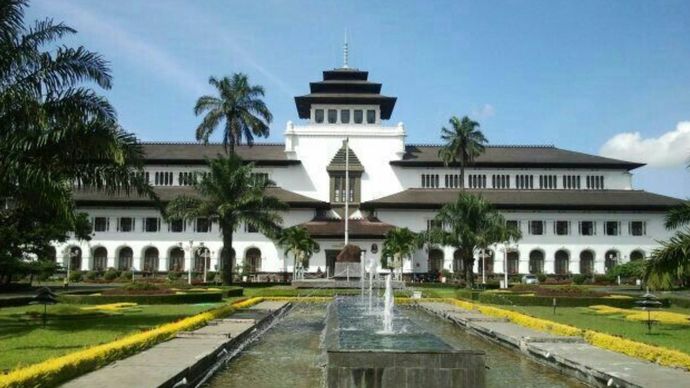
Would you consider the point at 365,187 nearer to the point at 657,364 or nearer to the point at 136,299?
the point at 136,299

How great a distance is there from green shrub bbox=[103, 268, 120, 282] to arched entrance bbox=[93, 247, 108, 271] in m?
3.70

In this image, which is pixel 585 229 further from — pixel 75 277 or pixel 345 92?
pixel 75 277

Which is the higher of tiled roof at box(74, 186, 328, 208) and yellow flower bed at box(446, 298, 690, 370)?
tiled roof at box(74, 186, 328, 208)

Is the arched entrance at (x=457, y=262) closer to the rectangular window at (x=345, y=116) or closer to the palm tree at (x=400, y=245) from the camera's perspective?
the palm tree at (x=400, y=245)

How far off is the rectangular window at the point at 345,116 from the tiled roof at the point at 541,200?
32.2ft

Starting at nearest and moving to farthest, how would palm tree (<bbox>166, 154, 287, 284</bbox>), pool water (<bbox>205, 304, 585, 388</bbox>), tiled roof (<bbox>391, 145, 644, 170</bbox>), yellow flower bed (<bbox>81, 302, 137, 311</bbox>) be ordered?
1. pool water (<bbox>205, 304, 585, 388</bbox>)
2. yellow flower bed (<bbox>81, 302, 137, 311</bbox>)
3. palm tree (<bbox>166, 154, 287, 284</bbox>)
4. tiled roof (<bbox>391, 145, 644, 170</bbox>)

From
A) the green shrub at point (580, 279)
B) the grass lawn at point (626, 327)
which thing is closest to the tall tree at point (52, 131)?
the grass lawn at point (626, 327)

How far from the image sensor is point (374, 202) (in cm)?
6612

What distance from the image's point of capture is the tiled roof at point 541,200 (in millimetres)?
66562

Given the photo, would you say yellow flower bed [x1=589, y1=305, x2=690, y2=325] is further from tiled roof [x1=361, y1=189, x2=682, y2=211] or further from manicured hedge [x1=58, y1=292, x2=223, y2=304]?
tiled roof [x1=361, y1=189, x2=682, y2=211]

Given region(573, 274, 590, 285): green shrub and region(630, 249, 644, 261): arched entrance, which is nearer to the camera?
region(573, 274, 590, 285): green shrub

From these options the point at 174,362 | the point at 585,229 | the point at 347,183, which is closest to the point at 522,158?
the point at 585,229

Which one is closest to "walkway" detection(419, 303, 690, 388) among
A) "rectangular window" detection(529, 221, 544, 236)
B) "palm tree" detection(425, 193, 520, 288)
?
"palm tree" detection(425, 193, 520, 288)

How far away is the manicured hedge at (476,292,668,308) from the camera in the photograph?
1359 inches
